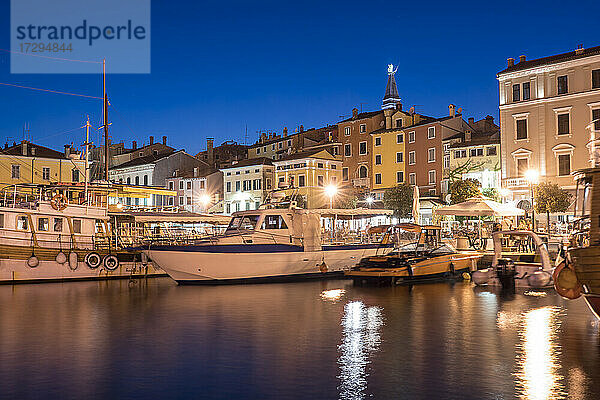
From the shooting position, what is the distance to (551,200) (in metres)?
39.9

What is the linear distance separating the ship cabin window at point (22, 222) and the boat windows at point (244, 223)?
8.45 meters

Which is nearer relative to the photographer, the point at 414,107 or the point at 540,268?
the point at 540,268

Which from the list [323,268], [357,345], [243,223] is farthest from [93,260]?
[357,345]

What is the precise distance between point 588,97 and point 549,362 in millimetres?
39841

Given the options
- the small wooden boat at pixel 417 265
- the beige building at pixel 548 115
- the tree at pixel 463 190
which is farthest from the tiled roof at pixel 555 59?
the small wooden boat at pixel 417 265

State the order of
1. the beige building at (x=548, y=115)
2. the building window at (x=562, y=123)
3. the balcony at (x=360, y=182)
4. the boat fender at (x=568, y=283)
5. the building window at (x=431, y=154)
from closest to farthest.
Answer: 1. the boat fender at (x=568, y=283)
2. the beige building at (x=548, y=115)
3. the building window at (x=562, y=123)
4. the building window at (x=431, y=154)
5. the balcony at (x=360, y=182)

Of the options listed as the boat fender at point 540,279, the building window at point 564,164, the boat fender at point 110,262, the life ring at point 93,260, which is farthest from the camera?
the building window at point 564,164

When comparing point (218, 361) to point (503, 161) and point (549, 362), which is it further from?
point (503, 161)

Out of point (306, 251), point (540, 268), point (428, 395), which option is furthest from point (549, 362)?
point (306, 251)

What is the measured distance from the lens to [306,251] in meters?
26.6

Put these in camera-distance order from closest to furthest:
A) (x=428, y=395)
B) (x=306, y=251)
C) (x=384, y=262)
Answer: (x=428, y=395) < (x=384, y=262) < (x=306, y=251)

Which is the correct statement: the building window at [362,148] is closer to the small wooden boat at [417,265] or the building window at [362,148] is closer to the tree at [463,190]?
the tree at [463,190]

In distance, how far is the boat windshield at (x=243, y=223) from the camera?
88.1ft

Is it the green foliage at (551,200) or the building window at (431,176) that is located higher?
the building window at (431,176)
